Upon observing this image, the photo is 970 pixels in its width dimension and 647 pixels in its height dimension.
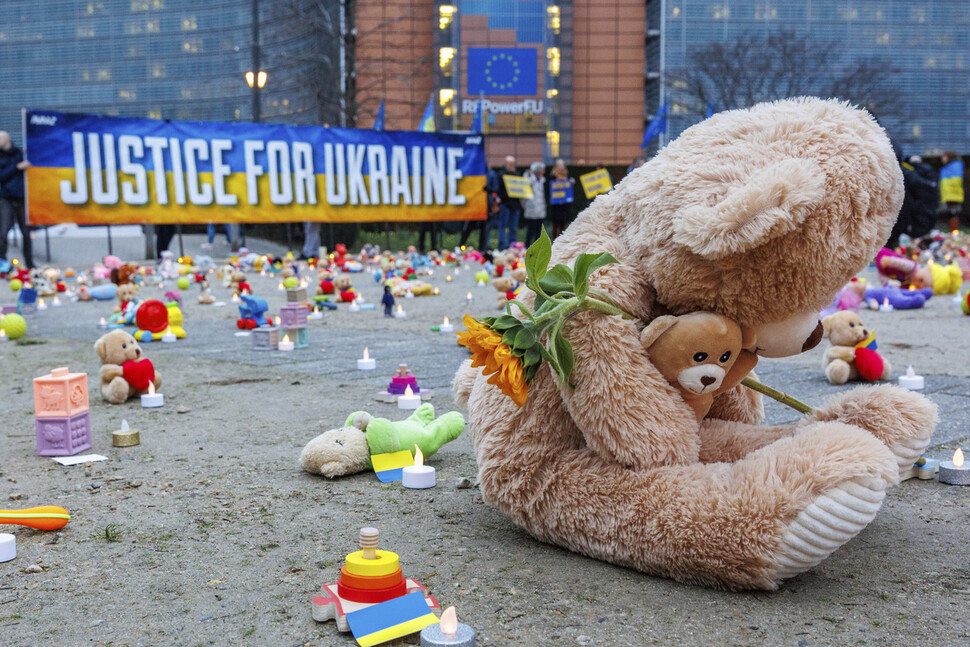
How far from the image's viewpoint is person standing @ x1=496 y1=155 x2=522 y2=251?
1479cm

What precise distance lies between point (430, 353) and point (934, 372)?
106 inches

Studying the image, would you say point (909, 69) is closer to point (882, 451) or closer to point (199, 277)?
point (199, 277)

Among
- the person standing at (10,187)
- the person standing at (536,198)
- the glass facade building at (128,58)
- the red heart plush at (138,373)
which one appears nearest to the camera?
the red heart plush at (138,373)

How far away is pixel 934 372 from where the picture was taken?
170 inches

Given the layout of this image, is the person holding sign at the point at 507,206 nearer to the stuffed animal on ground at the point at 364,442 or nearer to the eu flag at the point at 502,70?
the stuffed animal on ground at the point at 364,442

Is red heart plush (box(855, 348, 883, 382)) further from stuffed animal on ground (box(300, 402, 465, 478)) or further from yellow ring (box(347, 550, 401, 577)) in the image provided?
yellow ring (box(347, 550, 401, 577))

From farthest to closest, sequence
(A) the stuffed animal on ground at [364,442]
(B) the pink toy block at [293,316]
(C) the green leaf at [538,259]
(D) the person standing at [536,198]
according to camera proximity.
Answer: (D) the person standing at [536,198] < (B) the pink toy block at [293,316] < (A) the stuffed animal on ground at [364,442] < (C) the green leaf at [538,259]

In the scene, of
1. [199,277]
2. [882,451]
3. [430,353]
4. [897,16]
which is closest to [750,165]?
[882,451]

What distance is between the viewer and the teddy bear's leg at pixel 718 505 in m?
1.68

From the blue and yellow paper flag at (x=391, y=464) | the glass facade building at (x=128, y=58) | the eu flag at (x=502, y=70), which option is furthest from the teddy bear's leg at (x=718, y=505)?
the glass facade building at (x=128, y=58)

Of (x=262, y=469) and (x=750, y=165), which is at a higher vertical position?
(x=750, y=165)

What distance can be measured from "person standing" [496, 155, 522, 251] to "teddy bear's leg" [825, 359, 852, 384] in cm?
1077

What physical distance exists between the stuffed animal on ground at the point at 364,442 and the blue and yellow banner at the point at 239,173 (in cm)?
977

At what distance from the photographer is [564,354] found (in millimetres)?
1868
